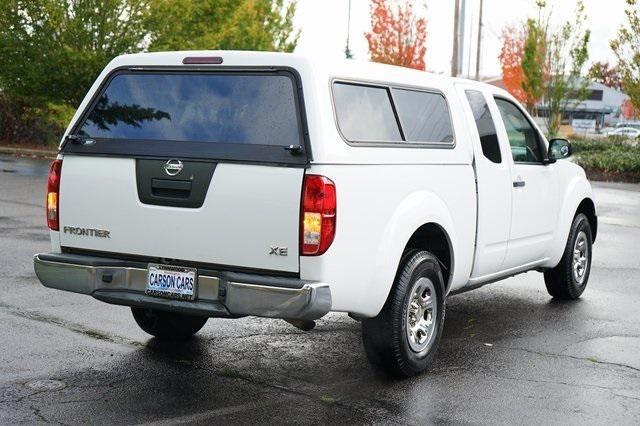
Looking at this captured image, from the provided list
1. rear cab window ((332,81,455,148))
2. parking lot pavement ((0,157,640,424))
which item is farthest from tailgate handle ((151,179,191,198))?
parking lot pavement ((0,157,640,424))

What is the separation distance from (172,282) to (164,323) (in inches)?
54.0

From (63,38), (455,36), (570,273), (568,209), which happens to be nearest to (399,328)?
(568,209)

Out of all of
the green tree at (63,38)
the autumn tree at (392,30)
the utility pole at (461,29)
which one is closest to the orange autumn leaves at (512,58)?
the autumn tree at (392,30)

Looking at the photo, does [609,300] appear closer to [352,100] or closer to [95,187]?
[352,100]

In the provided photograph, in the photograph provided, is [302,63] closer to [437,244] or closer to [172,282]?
[172,282]

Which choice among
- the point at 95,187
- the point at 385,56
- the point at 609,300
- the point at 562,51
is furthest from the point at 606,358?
the point at 385,56

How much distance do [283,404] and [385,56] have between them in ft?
131

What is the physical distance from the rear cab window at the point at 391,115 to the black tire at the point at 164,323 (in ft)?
6.53

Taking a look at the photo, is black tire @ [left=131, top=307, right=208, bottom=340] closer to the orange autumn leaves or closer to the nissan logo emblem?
the nissan logo emblem

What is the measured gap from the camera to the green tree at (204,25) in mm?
28594

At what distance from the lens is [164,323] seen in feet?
23.3

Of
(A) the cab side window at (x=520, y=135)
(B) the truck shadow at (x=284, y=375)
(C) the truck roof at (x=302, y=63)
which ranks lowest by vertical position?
(B) the truck shadow at (x=284, y=375)

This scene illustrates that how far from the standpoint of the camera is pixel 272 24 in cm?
4069

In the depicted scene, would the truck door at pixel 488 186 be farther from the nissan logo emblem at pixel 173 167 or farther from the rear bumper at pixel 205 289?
the nissan logo emblem at pixel 173 167
